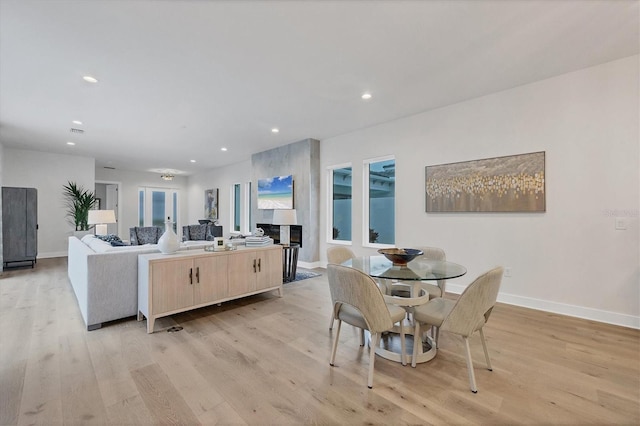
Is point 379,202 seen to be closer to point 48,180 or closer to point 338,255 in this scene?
point 338,255

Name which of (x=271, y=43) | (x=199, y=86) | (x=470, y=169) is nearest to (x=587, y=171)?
(x=470, y=169)

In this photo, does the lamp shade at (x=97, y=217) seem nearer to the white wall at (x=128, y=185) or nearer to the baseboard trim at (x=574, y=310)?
the white wall at (x=128, y=185)

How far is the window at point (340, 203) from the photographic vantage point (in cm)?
578

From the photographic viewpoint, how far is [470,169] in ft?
13.0

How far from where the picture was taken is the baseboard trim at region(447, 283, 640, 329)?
118 inches

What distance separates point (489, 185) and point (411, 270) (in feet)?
7.32

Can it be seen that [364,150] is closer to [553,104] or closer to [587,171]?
[553,104]

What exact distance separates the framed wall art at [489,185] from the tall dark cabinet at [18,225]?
323 inches

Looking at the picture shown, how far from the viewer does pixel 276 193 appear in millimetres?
6793

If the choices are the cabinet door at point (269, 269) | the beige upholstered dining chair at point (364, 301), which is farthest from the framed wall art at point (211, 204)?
the beige upholstered dining chair at point (364, 301)

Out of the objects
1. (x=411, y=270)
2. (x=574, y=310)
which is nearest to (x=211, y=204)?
(x=411, y=270)

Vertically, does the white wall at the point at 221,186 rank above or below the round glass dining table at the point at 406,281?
above

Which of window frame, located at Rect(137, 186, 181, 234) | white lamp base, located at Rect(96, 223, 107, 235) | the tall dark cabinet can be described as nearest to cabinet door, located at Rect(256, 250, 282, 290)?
white lamp base, located at Rect(96, 223, 107, 235)

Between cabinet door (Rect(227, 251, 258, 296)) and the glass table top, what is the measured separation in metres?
1.56
